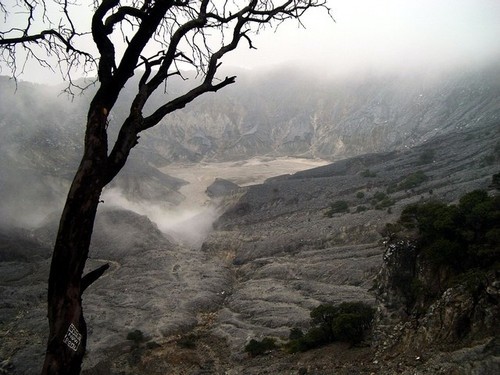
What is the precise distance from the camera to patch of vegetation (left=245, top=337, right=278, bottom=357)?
21859 mm

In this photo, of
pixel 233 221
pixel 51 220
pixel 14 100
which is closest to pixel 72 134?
pixel 14 100

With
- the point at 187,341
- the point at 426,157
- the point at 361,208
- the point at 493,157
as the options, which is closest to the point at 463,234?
the point at 187,341

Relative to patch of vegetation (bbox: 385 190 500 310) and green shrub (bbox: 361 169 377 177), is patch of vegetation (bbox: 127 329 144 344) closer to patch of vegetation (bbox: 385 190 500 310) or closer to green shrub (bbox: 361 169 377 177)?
patch of vegetation (bbox: 385 190 500 310)

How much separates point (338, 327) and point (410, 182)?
32.2 meters

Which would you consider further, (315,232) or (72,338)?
(315,232)

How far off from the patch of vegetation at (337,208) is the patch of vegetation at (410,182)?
222 inches

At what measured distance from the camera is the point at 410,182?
151 ft

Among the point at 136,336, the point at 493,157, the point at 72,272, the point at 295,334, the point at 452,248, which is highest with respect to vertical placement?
the point at 493,157

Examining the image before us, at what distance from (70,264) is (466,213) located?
1472 cm

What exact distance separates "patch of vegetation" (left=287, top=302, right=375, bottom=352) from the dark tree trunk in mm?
15164

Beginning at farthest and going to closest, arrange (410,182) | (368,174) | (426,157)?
(426,157)
(368,174)
(410,182)

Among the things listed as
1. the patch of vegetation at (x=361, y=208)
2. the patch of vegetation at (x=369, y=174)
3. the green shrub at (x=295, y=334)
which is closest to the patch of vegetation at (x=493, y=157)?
the patch of vegetation at (x=369, y=174)

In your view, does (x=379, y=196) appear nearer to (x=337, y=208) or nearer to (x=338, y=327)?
(x=337, y=208)

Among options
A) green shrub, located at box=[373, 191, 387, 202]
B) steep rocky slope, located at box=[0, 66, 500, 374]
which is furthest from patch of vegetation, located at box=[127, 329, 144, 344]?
green shrub, located at box=[373, 191, 387, 202]
